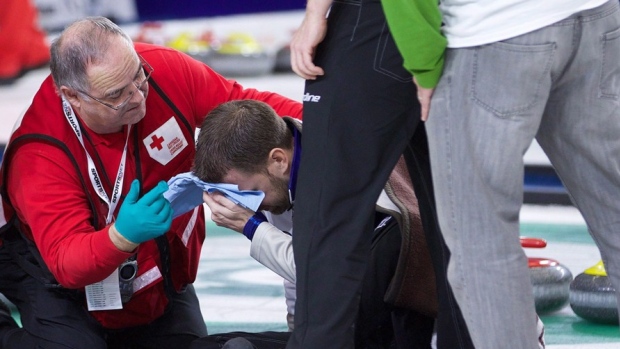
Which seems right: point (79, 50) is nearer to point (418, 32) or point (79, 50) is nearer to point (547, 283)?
point (418, 32)

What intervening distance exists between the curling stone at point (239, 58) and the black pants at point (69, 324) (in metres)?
4.87

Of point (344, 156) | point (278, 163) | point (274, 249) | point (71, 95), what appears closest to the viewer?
point (344, 156)

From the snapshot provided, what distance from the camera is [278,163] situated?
7.39 feet

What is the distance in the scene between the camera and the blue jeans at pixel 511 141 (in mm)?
1595

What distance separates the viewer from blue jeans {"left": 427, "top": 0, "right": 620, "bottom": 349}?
1.59 metres

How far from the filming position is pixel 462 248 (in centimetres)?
166

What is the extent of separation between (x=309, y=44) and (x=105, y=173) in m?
0.77

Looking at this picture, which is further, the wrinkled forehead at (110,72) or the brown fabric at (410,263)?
the wrinkled forehead at (110,72)

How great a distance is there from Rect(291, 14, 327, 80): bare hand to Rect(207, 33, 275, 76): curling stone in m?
5.65

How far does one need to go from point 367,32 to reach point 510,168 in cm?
37

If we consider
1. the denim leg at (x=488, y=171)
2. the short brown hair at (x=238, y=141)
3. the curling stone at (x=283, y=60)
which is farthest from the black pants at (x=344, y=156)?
the curling stone at (x=283, y=60)

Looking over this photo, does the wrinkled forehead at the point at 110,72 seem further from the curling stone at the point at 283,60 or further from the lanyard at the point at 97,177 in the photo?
the curling stone at the point at 283,60

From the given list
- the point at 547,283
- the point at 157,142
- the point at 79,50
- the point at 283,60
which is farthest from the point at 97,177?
the point at 283,60

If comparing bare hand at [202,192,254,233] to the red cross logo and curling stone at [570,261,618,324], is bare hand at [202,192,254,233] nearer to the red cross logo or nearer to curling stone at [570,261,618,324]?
the red cross logo
